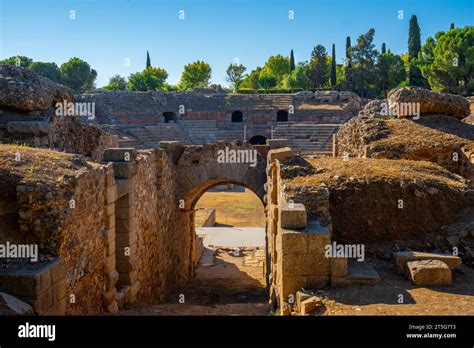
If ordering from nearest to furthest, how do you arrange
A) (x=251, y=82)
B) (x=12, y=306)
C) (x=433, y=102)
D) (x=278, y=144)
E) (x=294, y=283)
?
(x=12, y=306)
(x=294, y=283)
(x=278, y=144)
(x=433, y=102)
(x=251, y=82)

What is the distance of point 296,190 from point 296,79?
47.0 metres

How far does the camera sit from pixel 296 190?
311 inches

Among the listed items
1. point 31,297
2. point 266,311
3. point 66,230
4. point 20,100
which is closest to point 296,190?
point 266,311

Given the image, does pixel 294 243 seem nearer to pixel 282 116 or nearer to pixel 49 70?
pixel 282 116

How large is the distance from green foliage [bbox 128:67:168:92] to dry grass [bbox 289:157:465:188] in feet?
156

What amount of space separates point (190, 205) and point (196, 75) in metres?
47.4

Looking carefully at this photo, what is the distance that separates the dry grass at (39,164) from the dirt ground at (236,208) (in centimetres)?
1470

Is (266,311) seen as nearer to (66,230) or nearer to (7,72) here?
(66,230)

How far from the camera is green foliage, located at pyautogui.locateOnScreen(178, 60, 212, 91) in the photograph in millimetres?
60281

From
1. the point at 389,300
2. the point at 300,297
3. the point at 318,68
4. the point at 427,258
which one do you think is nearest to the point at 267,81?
the point at 318,68

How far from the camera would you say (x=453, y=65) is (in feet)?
126

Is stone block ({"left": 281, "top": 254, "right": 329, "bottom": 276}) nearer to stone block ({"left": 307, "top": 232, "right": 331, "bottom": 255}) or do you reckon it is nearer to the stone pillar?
stone block ({"left": 307, "top": 232, "right": 331, "bottom": 255})

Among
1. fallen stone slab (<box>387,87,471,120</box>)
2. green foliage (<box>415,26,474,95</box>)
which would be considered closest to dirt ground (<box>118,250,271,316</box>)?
fallen stone slab (<box>387,87,471,120</box>)

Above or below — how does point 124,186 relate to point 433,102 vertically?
below
